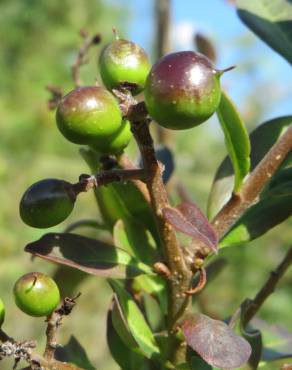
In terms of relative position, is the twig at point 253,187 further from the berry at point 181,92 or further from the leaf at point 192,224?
the berry at point 181,92

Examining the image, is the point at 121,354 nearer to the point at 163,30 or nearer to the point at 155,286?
the point at 155,286

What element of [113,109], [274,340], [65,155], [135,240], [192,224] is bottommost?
[65,155]

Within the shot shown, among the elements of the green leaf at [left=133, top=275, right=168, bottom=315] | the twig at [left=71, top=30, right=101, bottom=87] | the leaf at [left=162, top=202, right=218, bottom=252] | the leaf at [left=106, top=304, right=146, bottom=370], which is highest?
the leaf at [left=162, top=202, right=218, bottom=252]

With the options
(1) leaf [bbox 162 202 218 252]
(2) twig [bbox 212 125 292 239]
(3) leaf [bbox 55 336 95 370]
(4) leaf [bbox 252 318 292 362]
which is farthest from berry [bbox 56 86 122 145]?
(4) leaf [bbox 252 318 292 362]

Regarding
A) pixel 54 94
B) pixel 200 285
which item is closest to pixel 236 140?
pixel 200 285

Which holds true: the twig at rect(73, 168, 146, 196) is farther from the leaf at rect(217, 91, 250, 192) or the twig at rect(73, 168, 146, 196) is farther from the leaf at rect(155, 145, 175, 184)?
the leaf at rect(155, 145, 175, 184)
